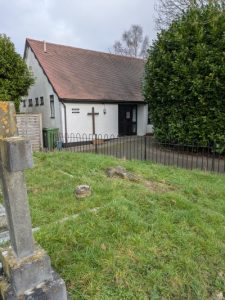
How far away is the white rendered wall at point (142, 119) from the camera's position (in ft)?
52.6

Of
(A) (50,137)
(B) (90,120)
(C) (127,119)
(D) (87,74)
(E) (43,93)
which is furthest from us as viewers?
(C) (127,119)

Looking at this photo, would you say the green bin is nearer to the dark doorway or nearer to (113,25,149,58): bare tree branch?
the dark doorway

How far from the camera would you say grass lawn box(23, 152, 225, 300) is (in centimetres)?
220

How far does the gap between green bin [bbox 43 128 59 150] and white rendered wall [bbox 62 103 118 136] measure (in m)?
0.81

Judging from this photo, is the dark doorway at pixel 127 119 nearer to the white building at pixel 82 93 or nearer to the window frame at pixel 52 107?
the white building at pixel 82 93

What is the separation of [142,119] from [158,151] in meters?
6.45

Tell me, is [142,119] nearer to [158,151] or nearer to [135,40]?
[158,151]

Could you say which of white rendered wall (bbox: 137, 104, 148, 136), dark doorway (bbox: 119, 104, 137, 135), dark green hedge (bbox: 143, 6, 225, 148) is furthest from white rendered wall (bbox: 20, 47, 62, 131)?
white rendered wall (bbox: 137, 104, 148, 136)

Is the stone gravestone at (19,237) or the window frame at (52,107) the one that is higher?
the window frame at (52,107)

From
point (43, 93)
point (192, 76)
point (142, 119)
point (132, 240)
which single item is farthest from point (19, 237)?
point (142, 119)

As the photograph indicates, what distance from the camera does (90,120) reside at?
13422 mm

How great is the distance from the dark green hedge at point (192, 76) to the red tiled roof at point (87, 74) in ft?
15.2

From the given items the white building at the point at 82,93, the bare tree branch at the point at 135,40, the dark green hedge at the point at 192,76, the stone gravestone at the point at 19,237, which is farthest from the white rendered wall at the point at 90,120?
the bare tree branch at the point at 135,40

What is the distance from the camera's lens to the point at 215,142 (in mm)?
8531
